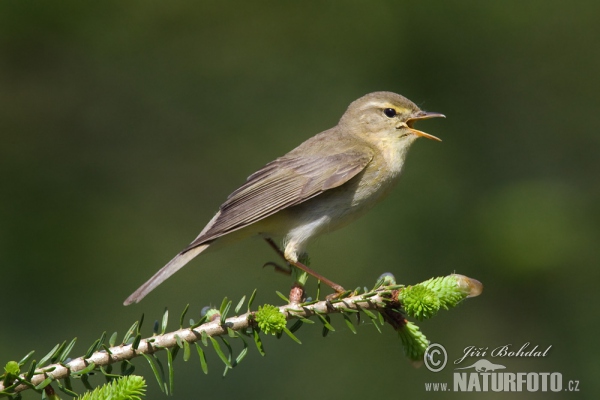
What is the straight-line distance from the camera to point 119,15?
6.46 m

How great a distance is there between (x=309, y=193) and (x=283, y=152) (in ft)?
8.65

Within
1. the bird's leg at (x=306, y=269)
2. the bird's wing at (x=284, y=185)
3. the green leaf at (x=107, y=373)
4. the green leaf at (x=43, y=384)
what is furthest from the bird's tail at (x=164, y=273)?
the green leaf at (x=43, y=384)

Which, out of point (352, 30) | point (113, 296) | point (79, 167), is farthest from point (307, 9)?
point (113, 296)

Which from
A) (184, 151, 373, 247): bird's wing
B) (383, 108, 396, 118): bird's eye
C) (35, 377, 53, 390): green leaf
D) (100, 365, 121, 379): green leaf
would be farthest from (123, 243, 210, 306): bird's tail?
(383, 108, 396, 118): bird's eye

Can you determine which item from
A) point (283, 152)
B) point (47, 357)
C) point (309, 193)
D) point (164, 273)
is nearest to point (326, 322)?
point (47, 357)

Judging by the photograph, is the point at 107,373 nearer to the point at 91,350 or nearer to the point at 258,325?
the point at 91,350

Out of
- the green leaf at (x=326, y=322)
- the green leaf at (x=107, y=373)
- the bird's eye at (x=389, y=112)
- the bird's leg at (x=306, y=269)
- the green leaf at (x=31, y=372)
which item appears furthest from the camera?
the bird's eye at (x=389, y=112)

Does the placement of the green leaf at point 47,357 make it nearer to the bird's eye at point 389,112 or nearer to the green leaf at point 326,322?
the green leaf at point 326,322

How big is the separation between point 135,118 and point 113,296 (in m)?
1.97

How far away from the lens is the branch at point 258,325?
7.05ft

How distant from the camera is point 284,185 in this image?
403 centimetres

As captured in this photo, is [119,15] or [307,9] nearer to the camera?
[119,15]

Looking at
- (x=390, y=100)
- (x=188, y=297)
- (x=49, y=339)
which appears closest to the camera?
(x=390, y=100)

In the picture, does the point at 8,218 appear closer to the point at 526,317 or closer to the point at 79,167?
the point at 79,167
